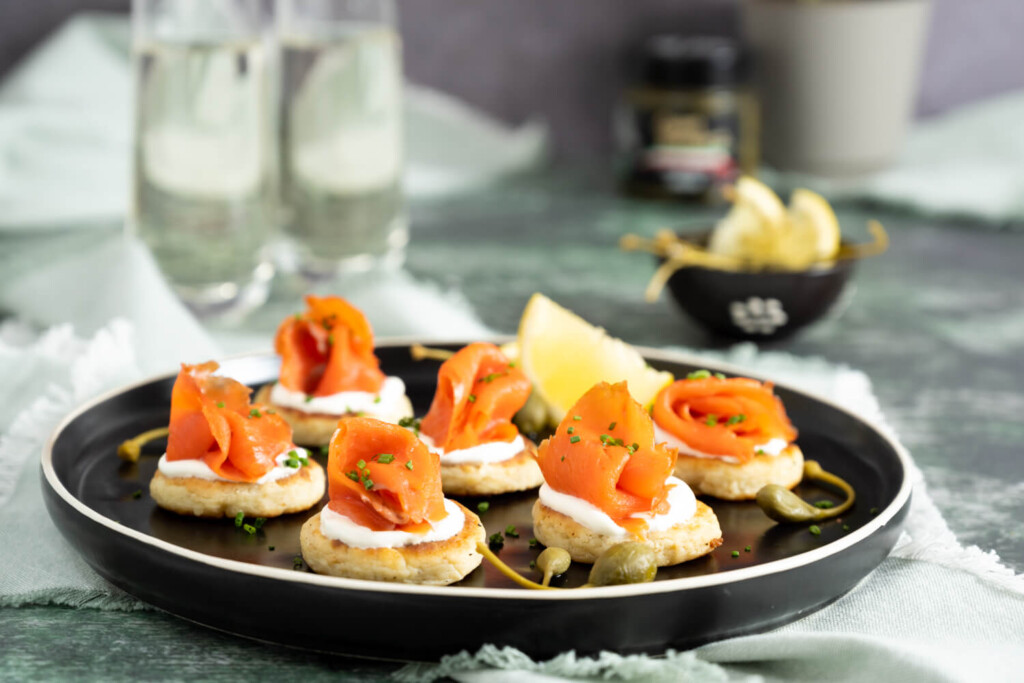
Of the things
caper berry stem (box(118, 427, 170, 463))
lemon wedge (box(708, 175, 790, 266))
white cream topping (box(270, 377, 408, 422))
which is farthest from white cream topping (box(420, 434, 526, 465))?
lemon wedge (box(708, 175, 790, 266))

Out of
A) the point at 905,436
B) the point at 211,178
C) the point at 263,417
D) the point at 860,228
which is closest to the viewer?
the point at 263,417

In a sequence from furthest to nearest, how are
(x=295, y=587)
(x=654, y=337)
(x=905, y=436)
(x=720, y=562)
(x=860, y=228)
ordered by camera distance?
(x=860, y=228) < (x=654, y=337) < (x=905, y=436) < (x=720, y=562) < (x=295, y=587)

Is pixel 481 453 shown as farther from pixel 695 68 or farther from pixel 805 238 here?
pixel 695 68

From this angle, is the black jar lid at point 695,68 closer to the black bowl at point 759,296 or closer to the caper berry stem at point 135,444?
the black bowl at point 759,296

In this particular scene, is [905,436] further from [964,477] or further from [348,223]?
[348,223]

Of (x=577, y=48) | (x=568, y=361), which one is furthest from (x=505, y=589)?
(x=577, y=48)

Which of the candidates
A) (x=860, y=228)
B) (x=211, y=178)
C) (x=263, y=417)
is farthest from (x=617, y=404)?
(x=860, y=228)
